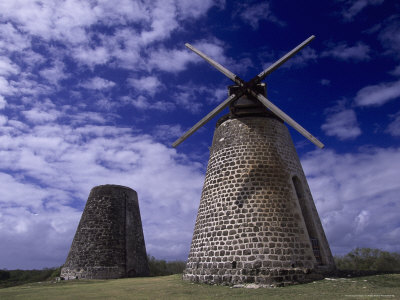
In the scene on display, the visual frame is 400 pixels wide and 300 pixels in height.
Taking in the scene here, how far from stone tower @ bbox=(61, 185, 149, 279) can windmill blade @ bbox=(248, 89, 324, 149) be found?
11.9 meters

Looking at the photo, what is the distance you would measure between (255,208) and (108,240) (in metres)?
11.3

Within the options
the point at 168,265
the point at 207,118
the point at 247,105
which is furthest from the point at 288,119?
the point at 168,265

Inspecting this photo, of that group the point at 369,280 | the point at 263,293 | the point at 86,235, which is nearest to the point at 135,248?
the point at 86,235

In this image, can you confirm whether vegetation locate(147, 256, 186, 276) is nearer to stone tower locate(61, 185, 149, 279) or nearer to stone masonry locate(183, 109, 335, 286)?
stone tower locate(61, 185, 149, 279)

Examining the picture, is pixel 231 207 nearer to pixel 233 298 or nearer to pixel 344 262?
pixel 233 298

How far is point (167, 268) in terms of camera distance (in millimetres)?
26891

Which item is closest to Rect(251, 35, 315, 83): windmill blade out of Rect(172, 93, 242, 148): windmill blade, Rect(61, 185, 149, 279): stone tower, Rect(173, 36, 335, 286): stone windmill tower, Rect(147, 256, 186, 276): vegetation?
Rect(173, 36, 335, 286): stone windmill tower

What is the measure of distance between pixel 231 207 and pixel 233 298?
368 cm

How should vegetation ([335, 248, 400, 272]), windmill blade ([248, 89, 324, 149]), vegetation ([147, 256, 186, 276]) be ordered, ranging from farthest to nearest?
vegetation ([147, 256, 186, 276]), vegetation ([335, 248, 400, 272]), windmill blade ([248, 89, 324, 149])

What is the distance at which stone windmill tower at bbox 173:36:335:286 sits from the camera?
30.1ft

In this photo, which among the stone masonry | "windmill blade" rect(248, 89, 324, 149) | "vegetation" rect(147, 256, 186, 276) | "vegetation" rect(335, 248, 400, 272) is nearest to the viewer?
the stone masonry

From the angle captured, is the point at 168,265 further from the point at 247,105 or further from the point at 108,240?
the point at 247,105

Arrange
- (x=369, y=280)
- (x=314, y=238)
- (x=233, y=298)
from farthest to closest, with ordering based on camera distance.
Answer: (x=314, y=238)
(x=369, y=280)
(x=233, y=298)

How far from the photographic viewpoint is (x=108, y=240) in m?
17.5
